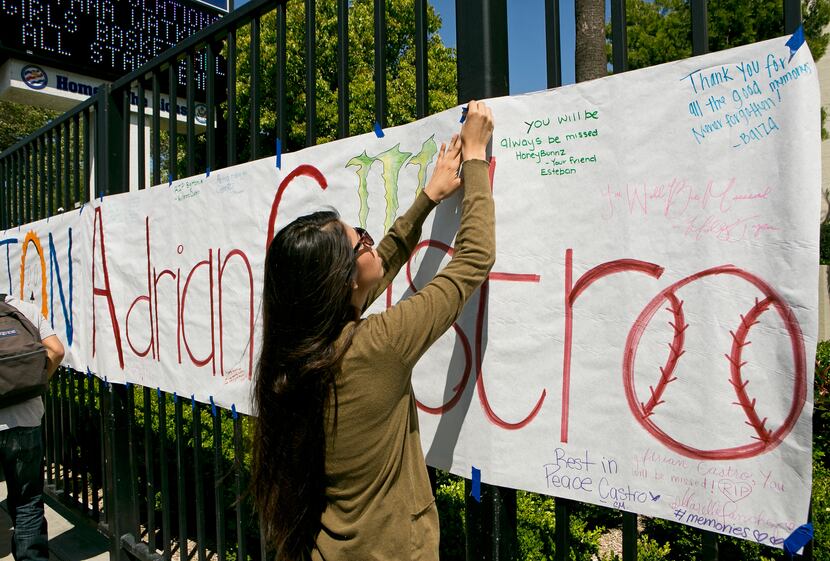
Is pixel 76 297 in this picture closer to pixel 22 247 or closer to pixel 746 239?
pixel 22 247

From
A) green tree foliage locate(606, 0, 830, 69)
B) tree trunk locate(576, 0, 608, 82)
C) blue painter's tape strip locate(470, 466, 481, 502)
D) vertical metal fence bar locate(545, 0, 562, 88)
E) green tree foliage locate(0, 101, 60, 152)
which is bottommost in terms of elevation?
blue painter's tape strip locate(470, 466, 481, 502)

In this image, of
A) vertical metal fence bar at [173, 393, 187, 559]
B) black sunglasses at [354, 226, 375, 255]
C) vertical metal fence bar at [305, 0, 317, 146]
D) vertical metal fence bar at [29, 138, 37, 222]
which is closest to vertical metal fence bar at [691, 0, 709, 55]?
black sunglasses at [354, 226, 375, 255]

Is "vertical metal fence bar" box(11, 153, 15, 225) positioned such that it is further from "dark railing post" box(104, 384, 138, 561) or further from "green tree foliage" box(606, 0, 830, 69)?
"green tree foliage" box(606, 0, 830, 69)

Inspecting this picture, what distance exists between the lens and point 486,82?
73.4 inches

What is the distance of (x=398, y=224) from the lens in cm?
195

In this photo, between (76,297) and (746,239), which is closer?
(746,239)

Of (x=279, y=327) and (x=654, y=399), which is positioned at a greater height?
(x=279, y=327)

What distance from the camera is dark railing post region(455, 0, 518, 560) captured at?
6.15ft

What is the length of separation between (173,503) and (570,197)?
16.2ft

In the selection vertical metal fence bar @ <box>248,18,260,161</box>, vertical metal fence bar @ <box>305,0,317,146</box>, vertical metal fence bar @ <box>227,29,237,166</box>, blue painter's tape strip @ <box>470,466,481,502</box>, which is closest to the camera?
blue painter's tape strip @ <box>470,466,481,502</box>

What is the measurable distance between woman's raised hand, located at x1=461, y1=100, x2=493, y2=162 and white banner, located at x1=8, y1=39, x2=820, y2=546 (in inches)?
1.6

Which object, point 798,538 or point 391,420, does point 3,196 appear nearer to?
point 391,420

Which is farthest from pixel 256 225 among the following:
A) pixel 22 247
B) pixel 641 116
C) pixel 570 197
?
pixel 22 247

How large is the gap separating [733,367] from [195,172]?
364 centimetres
